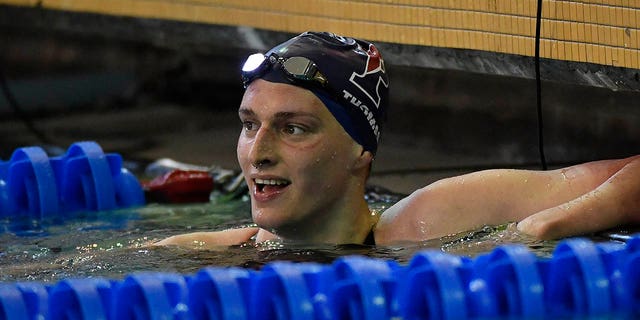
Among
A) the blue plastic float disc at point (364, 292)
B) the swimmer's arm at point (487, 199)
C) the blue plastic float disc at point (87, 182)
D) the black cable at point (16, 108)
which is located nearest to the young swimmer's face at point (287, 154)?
the swimmer's arm at point (487, 199)

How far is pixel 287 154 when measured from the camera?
3570 mm

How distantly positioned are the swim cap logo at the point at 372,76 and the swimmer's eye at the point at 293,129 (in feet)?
0.79

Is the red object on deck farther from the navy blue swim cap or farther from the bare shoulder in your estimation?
the navy blue swim cap

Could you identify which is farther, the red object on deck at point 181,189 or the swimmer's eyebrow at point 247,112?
the red object on deck at point 181,189

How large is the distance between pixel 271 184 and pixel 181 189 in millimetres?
2109

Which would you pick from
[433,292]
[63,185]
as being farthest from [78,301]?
[63,185]

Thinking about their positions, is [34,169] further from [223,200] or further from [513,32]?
[513,32]

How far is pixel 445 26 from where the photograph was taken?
5.16m

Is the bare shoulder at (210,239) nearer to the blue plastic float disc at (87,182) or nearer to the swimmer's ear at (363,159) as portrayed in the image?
the swimmer's ear at (363,159)

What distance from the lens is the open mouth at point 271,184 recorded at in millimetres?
3580

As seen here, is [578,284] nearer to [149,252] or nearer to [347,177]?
[347,177]

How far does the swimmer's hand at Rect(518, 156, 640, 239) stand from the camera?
11.5 feet

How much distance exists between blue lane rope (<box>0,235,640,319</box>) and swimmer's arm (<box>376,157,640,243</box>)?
805 mm

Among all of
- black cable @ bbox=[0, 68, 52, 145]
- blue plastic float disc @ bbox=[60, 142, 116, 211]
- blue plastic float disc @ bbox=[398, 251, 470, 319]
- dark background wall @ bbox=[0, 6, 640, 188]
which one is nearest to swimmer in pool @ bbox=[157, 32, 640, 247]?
blue plastic float disc @ bbox=[398, 251, 470, 319]
